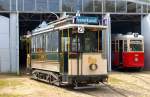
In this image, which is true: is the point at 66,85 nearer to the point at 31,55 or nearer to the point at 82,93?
the point at 82,93

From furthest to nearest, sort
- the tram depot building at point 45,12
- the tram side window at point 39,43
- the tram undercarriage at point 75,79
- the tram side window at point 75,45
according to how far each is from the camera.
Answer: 1. the tram depot building at point 45,12
2. the tram side window at point 39,43
3. the tram side window at point 75,45
4. the tram undercarriage at point 75,79

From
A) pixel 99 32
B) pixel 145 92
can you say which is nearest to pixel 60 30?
pixel 99 32

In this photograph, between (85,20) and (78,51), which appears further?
(85,20)

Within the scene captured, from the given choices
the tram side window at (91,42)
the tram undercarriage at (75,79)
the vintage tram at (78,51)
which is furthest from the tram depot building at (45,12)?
the tram side window at (91,42)

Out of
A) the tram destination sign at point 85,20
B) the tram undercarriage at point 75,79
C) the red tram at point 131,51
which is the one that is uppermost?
the tram destination sign at point 85,20

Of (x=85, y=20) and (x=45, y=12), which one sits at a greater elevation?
(x=45, y=12)

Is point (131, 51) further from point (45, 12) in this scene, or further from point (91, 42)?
point (91, 42)

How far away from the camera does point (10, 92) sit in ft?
61.6

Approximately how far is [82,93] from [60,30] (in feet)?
10.8

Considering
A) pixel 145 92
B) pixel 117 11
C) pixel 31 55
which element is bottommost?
pixel 145 92

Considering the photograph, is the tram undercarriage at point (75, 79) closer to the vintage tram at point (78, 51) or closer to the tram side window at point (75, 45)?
the vintage tram at point (78, 51)

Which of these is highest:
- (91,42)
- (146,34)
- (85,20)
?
(85,20)

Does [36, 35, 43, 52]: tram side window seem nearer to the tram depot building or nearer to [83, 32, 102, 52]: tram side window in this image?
[83, 32, 102, 52]: tram side window

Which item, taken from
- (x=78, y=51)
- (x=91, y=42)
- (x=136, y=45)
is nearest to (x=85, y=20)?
(x=91, y=42)
